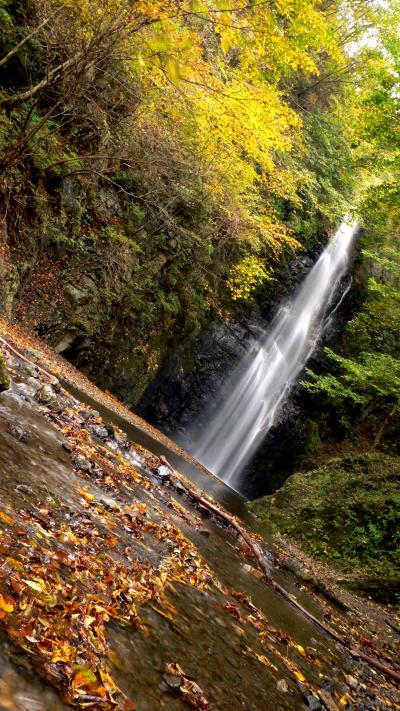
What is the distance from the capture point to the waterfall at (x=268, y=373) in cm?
2048

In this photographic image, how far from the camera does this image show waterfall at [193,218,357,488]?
67.2 ft

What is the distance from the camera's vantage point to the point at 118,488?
4.46 metres

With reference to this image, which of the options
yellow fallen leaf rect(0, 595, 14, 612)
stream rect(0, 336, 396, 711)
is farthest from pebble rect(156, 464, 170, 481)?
yellow fallen leaf rect(0, 595, 14, 612)

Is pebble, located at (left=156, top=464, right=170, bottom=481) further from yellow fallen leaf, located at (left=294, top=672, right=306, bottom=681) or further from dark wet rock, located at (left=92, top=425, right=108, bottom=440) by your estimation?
yellow fallen leaf, located at (left=294, top=672, right=306, bottom=681)

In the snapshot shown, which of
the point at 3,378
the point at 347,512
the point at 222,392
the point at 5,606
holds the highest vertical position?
the point at 222,392

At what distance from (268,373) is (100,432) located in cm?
1611

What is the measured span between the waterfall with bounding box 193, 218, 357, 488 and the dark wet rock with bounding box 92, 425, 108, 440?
13774mm

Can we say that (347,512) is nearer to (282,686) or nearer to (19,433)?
(282,686)

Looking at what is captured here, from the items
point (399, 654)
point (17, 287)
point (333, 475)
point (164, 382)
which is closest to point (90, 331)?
point (17, 287)

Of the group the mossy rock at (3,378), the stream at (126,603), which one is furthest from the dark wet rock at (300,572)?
the mossy rock at (3,378)

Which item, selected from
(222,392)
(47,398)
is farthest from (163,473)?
(222,392)

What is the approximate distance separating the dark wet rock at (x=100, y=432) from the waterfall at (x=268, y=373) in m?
13.8

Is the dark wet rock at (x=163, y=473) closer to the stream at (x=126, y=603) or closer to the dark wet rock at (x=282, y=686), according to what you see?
the stream at (x=126, y=603)

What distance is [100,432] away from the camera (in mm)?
6320
